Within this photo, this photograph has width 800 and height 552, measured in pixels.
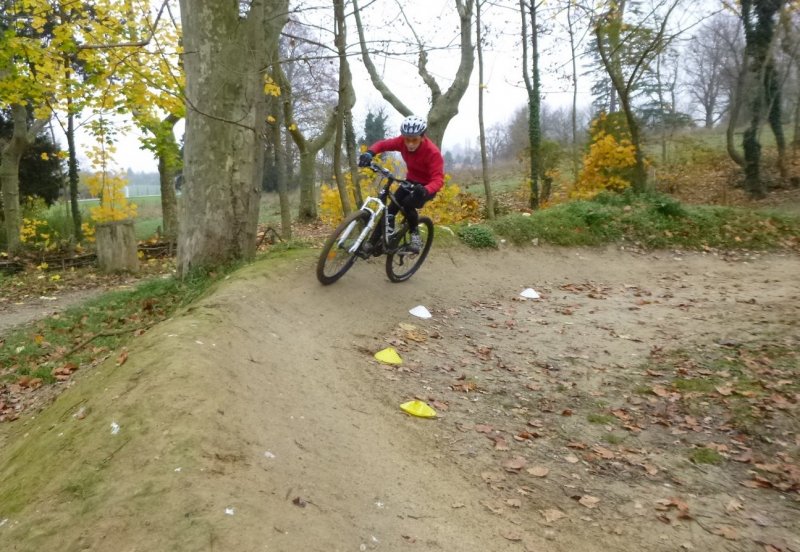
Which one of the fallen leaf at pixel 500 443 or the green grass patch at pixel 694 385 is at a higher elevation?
the green grass patch at pixel 694 385

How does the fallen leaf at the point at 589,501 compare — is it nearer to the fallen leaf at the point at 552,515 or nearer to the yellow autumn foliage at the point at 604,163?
the fallen leaf at the point at 552,515

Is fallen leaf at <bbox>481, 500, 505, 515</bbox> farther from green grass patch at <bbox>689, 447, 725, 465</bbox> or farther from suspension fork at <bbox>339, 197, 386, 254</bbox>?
suspension fork at <bbox>339, 197, 386, 254</bbox>

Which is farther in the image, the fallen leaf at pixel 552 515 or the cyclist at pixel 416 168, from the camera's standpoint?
the cyclist at pixel 416 168

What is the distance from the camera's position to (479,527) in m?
3.24

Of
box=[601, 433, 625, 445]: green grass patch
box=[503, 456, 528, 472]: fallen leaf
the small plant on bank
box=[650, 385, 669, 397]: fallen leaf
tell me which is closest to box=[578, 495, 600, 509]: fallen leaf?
box=[503, 456, 528, 472]: fallen leaf

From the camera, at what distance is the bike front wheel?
7863 millimetres

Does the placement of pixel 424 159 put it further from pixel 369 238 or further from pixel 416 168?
pixel 369 238

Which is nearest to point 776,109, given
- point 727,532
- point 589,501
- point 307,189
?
point 307,189

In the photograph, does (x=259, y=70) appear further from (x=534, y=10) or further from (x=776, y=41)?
(x=776, y=41)

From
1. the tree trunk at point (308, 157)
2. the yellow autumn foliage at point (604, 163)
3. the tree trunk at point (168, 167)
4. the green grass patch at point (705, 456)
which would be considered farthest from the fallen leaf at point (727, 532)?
the tree trunk at point (308, 157)

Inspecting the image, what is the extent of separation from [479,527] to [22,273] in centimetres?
1507

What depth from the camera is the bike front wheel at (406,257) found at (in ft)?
25.8

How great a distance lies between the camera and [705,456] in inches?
165

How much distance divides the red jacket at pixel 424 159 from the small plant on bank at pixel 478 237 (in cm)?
331
